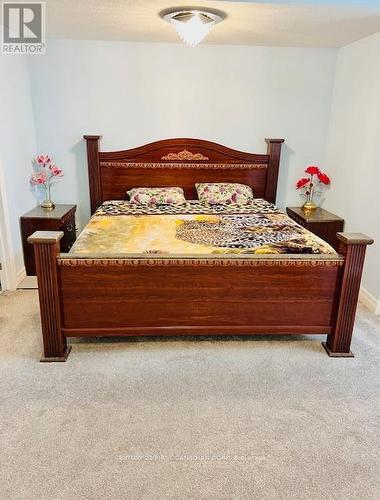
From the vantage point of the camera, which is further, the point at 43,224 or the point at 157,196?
the point at 157,196

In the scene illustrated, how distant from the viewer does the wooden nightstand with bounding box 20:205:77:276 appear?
136 inches

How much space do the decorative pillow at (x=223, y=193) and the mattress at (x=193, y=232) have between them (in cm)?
11

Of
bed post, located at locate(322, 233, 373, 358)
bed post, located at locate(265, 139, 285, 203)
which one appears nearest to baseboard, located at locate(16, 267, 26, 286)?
bed post, located at locate(265, 139, 285, 203)

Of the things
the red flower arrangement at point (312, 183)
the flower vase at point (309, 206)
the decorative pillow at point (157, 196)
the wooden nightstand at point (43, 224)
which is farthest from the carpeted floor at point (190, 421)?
the red flower arrangement at point (312, 183)

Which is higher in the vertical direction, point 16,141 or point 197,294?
point 16,141

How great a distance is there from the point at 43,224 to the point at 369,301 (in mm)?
2958

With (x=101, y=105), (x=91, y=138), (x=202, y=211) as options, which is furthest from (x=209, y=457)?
(x=101, y=105)

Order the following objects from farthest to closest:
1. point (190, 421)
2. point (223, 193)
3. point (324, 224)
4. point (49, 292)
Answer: point (223, 193) → point (324, 224) → point (49, 292) → point (190, 421)

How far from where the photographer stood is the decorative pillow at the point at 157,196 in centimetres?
370

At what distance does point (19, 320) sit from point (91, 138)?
6.28 feet

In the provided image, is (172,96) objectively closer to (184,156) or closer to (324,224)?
(184,156)

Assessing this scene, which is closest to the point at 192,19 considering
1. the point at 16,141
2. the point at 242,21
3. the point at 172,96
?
the point at 242,21

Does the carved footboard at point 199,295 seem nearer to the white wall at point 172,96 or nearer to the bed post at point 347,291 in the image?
the bed post at point 347,291

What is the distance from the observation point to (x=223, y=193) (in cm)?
379
